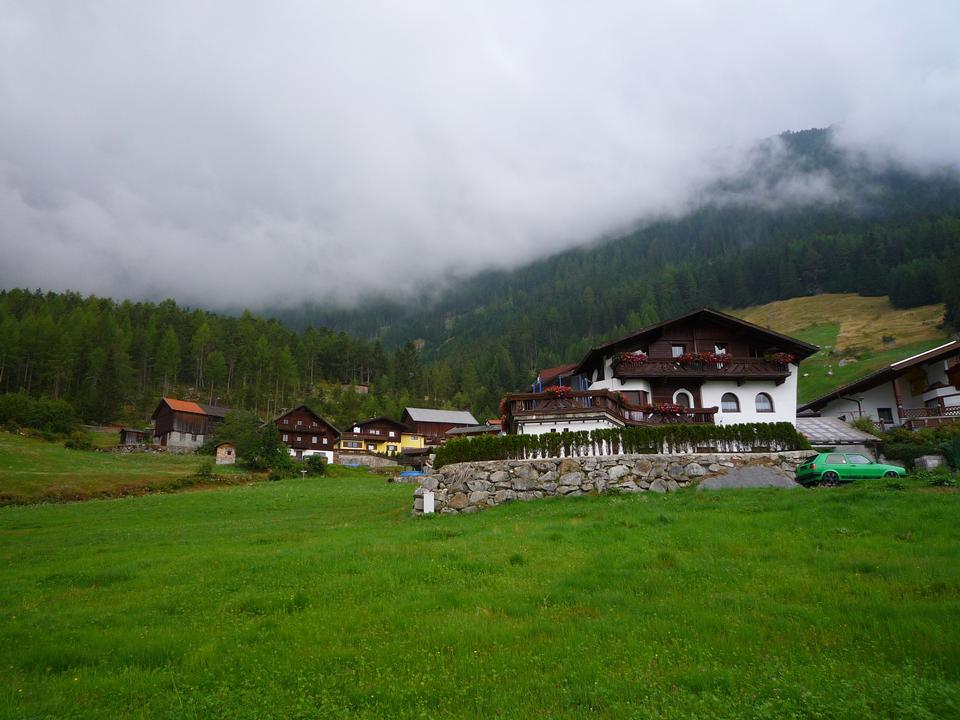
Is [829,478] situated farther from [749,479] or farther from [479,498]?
[479,498]

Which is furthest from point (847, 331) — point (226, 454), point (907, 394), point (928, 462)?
point (226, 454)

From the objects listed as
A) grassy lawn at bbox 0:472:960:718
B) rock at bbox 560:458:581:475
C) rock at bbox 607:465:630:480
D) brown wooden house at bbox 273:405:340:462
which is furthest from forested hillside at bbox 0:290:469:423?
grassy lawn at bbox 0:472:960:718

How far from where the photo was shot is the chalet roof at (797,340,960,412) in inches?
1635

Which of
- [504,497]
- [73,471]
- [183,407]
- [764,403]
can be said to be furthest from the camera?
[183,407]

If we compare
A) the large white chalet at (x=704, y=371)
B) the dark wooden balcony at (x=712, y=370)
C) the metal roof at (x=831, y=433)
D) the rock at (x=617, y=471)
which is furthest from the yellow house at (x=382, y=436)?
the rock at (x=617, y=471)

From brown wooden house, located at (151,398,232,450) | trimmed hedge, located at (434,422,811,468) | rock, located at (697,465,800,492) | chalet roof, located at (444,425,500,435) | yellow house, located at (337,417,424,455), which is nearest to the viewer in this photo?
rock, located at (697,465,800,492)

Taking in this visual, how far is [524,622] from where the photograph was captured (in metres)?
9.72

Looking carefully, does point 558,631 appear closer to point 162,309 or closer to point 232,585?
point 232,585

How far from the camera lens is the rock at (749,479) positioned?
25.1 metres

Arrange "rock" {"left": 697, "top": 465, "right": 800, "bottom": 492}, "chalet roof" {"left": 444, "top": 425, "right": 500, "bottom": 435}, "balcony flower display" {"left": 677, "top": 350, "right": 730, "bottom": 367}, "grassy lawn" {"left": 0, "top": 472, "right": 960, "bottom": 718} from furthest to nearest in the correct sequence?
"chalet roof" {"left": 444, "top": 425, "right": 500, "bottom": 435} < "balcony flower display" {"left": 677, "top": 350, "right": 730, "bottom": 367} < "rock" {"left": 697, "top": 465, "right": 800, "bottom": 492} < "grassy lawn" {"left": 0, "top": 472, "right": 960, "bottom": 718}

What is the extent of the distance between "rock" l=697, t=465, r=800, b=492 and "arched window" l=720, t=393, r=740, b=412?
1554 cm

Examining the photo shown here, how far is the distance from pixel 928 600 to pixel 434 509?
18.8 meters

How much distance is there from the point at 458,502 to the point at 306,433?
78.4 meters

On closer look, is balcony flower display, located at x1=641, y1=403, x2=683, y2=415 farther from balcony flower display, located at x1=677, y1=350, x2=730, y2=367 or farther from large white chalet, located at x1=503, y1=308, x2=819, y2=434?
balcony flower display, located at x1=677, y1=350, x2=730, y2=367
